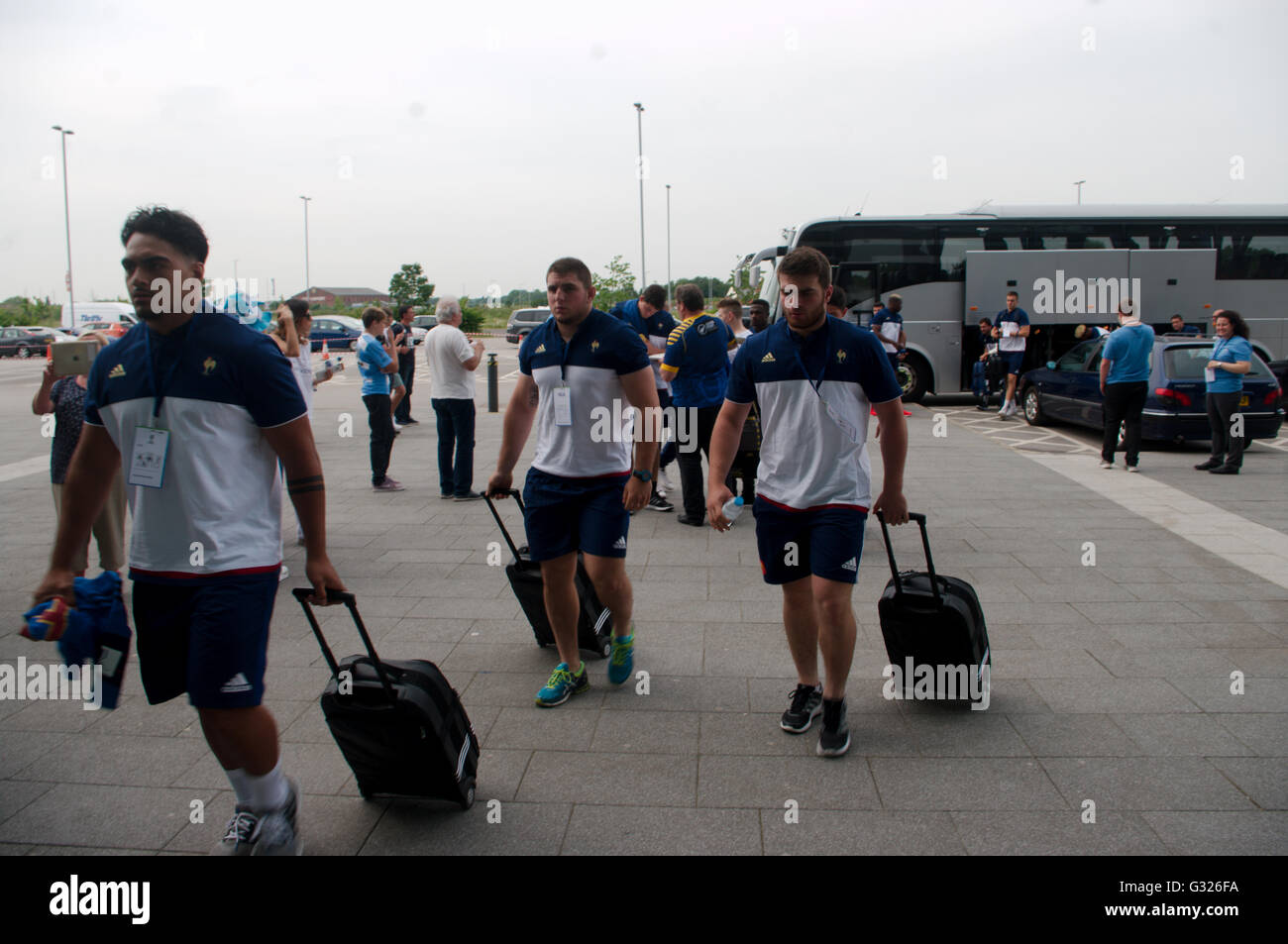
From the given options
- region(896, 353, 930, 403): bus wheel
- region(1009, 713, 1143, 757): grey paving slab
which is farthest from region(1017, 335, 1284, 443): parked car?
region(1009, 713, 1143, 757): grey paving slab

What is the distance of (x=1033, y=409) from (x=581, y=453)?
11803 millimetres

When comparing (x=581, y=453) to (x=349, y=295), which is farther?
(x=349, y=295)

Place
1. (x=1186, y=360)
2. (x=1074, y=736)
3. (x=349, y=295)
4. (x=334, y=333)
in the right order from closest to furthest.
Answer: (x=1074, y=736) < (x=1186, y=360) < (x=334, y=333) < (x=349, y=295)

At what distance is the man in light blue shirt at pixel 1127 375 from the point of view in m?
9.25

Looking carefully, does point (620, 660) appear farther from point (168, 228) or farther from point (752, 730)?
Result: point (168, 228)

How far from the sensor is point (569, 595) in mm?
3924

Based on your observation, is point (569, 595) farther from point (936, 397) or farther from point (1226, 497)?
point (936, 397)

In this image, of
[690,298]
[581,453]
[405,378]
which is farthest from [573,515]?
[405,378]

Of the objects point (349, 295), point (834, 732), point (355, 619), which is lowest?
point (834, 732)

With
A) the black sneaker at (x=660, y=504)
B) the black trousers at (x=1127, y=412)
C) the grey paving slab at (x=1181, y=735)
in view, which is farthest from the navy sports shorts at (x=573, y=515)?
the black trousers at (x=1127, y=412)

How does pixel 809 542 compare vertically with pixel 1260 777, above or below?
above

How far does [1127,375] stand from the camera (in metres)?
9.35

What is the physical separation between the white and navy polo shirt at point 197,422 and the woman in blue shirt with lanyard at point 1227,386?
31.8 feet

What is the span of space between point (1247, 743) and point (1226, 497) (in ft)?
19.0
